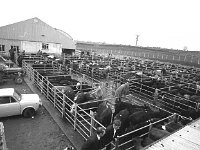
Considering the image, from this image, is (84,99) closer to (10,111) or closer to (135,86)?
(10,111)

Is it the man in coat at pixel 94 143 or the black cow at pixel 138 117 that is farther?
the black cow at pixel 138 117

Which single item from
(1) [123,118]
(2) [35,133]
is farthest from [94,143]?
(2) [35,133]

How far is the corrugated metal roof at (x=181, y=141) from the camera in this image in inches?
178

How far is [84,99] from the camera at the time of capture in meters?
9.23

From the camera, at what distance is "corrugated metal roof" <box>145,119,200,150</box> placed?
4520 millimetres

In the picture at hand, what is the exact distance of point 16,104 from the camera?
8.19m

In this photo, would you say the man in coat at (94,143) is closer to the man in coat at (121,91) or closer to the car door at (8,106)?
the car door at (8,106)

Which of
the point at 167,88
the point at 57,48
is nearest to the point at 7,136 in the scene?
the point at 167,88

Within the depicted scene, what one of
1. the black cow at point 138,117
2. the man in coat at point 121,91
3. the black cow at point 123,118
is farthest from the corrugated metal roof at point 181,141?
the man in coat at point 121,91

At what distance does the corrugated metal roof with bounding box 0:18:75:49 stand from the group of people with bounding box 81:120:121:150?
101ft

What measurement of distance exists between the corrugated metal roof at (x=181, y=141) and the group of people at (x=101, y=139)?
1486mm

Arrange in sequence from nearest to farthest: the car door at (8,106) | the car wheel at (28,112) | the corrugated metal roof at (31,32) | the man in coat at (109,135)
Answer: the man in coat at (109,135)
the car door at (8,106)
the car wheel at (28,112)
the corrugated metal roof at (31,32)

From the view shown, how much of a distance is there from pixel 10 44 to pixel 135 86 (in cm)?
2656

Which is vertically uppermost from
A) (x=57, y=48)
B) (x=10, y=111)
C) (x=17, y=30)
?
(x=17, y=30)
